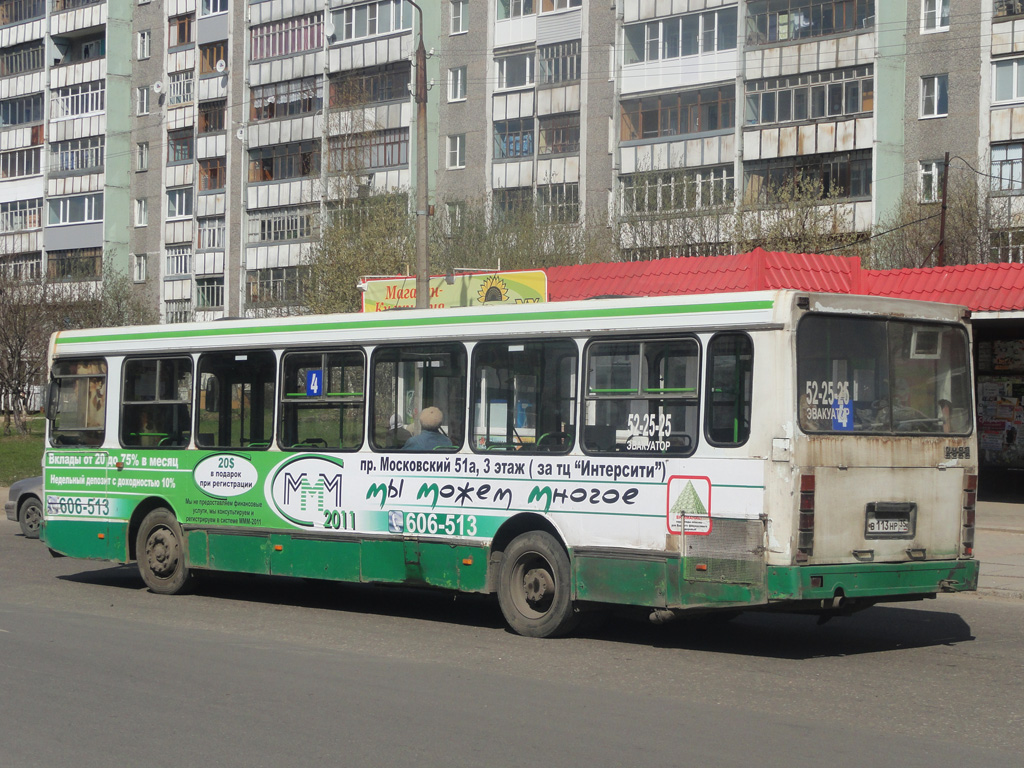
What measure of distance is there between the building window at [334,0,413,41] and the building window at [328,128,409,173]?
14.8ft

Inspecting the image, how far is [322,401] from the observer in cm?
1227

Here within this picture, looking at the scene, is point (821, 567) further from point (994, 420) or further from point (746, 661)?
point (994, 420)

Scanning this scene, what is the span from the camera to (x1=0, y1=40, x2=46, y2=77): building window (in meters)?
75.3

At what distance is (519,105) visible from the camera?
55750 millimetres

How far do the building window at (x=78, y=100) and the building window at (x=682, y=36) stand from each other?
33388 mm

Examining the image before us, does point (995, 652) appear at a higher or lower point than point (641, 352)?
lower

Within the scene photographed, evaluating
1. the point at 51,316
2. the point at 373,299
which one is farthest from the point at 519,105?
the point at 373,299

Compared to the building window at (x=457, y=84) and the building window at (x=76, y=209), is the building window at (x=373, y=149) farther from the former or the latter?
the building window at (x=76, y=209)

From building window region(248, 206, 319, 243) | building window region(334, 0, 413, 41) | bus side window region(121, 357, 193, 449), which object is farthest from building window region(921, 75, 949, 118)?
bus side window region(121, 357, 193, 449)

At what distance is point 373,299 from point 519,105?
31.6 meters

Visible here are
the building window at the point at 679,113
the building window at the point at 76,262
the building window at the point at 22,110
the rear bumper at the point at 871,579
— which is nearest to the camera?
the rear bumper at the point at 871,579

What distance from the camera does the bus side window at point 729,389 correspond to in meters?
9.43

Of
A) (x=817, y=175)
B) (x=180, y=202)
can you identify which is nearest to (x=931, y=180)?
(x=817, y=175)

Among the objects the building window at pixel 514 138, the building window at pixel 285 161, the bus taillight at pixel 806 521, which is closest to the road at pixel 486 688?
the bus taillight at pixel 806 521
